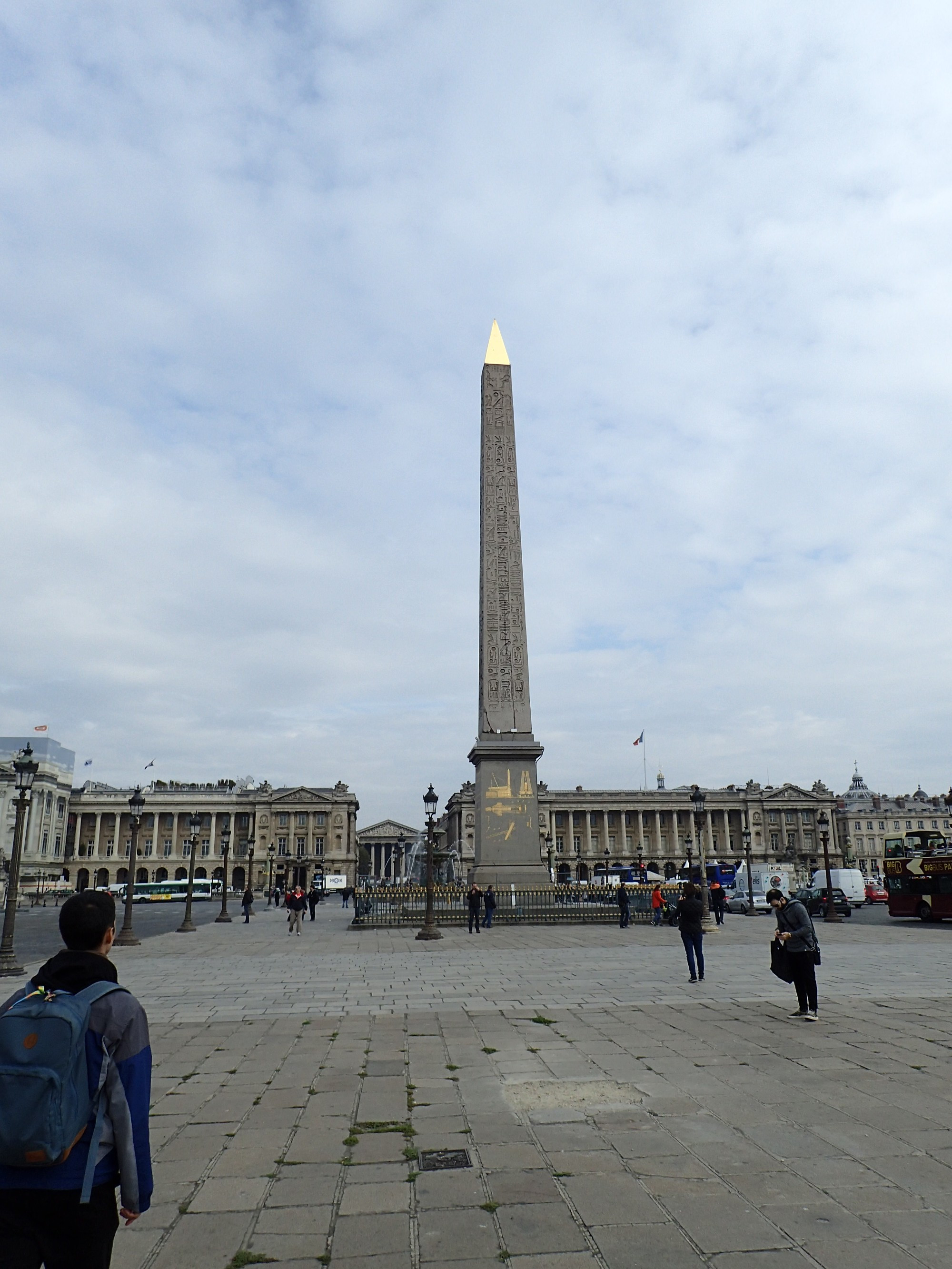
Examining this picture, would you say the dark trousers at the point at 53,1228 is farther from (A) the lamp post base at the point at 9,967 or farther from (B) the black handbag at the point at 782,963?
(A) the lamp post base at the point at 9,967

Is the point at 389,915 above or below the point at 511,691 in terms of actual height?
below

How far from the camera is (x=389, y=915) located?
3244cm

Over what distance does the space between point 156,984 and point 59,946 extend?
11983 millimetres

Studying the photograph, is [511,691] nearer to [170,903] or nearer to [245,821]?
[170,903]

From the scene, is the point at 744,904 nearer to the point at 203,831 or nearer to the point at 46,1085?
the point at 46,1085

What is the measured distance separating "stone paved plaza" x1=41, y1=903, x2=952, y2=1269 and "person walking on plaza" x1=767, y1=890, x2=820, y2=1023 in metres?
0.46

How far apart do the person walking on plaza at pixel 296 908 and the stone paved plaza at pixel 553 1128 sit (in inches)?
596

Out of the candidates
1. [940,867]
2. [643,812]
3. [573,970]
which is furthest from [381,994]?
[643,812]

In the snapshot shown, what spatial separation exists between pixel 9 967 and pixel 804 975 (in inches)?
590

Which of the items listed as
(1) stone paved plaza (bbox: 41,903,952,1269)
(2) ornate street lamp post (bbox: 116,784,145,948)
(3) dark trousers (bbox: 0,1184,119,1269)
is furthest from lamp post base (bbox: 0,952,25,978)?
(3) dark trousers (bbox: 0,1184,119,1269)

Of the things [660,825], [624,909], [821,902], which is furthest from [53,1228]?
[660,825]

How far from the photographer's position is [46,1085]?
8.75ft

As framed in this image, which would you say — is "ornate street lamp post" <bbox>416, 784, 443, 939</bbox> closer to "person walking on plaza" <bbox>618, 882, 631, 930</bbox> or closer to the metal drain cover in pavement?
"person walking on plaza" <bbox>618, 882, 631, 930</bbox>

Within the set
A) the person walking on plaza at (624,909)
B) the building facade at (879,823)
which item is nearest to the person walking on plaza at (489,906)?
the person walking on plaza at (624,909)
